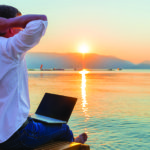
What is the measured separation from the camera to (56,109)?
290 centimetres

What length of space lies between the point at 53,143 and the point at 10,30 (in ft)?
3.80

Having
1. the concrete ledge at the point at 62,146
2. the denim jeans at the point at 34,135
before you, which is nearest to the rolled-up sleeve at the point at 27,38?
the denim jeans at the point at 34,135

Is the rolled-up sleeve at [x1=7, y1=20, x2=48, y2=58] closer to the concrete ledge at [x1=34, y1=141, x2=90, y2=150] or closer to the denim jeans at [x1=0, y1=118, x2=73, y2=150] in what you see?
the denim jeans at [x1=0, y1=118, x2=73, y2=150]

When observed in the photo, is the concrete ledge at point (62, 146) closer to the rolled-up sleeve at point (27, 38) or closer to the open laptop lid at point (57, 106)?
the open laptop lid at point (57, 106)

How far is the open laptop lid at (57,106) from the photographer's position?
2805mm

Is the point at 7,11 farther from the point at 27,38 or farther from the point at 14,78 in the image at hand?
the point at 14,78

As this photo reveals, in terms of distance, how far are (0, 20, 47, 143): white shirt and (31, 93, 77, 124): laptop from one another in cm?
51

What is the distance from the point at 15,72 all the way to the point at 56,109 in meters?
0.86

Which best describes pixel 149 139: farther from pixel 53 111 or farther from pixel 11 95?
pixel 11 95

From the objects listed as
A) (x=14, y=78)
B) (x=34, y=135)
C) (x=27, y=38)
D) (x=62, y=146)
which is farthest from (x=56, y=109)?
(x=27, y=38)

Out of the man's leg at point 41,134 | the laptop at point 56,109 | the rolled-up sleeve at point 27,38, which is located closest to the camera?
the rolled-up sleeve at point 27,38

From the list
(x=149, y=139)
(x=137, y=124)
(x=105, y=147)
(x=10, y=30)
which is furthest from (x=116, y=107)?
(x=10, y=30)

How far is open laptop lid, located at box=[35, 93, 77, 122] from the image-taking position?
2.80 meters

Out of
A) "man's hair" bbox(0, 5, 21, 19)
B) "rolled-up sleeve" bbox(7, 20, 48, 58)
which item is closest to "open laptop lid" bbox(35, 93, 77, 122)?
"rolled-up sleeve" bbox(7, 20, 48, 58)
